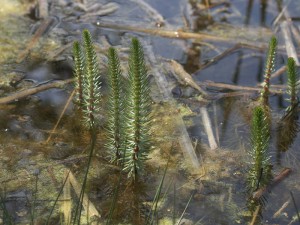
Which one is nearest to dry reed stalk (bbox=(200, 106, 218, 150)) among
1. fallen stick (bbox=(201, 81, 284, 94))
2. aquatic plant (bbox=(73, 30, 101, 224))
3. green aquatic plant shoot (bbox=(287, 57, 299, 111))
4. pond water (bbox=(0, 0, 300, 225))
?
pond water (bbox=(0, 0, 300, 225))

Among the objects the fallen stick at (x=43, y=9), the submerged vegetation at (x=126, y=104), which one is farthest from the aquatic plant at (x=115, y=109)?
the fallen stick at (x=43, y=9)

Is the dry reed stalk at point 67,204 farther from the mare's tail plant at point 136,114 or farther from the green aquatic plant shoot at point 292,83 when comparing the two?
the green aquatic plant shoot at point 292,83

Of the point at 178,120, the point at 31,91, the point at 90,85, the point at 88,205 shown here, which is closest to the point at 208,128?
the point at 178,120

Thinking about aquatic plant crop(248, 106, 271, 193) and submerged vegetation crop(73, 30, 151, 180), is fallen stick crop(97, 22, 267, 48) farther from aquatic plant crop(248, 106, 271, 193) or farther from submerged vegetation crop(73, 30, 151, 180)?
aquatic plant crop(248, 106, 271, 193)

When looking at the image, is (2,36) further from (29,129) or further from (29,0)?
(29,129)

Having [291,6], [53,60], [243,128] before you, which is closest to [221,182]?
[243,128]

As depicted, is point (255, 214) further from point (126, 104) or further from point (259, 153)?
point (126, 104)
